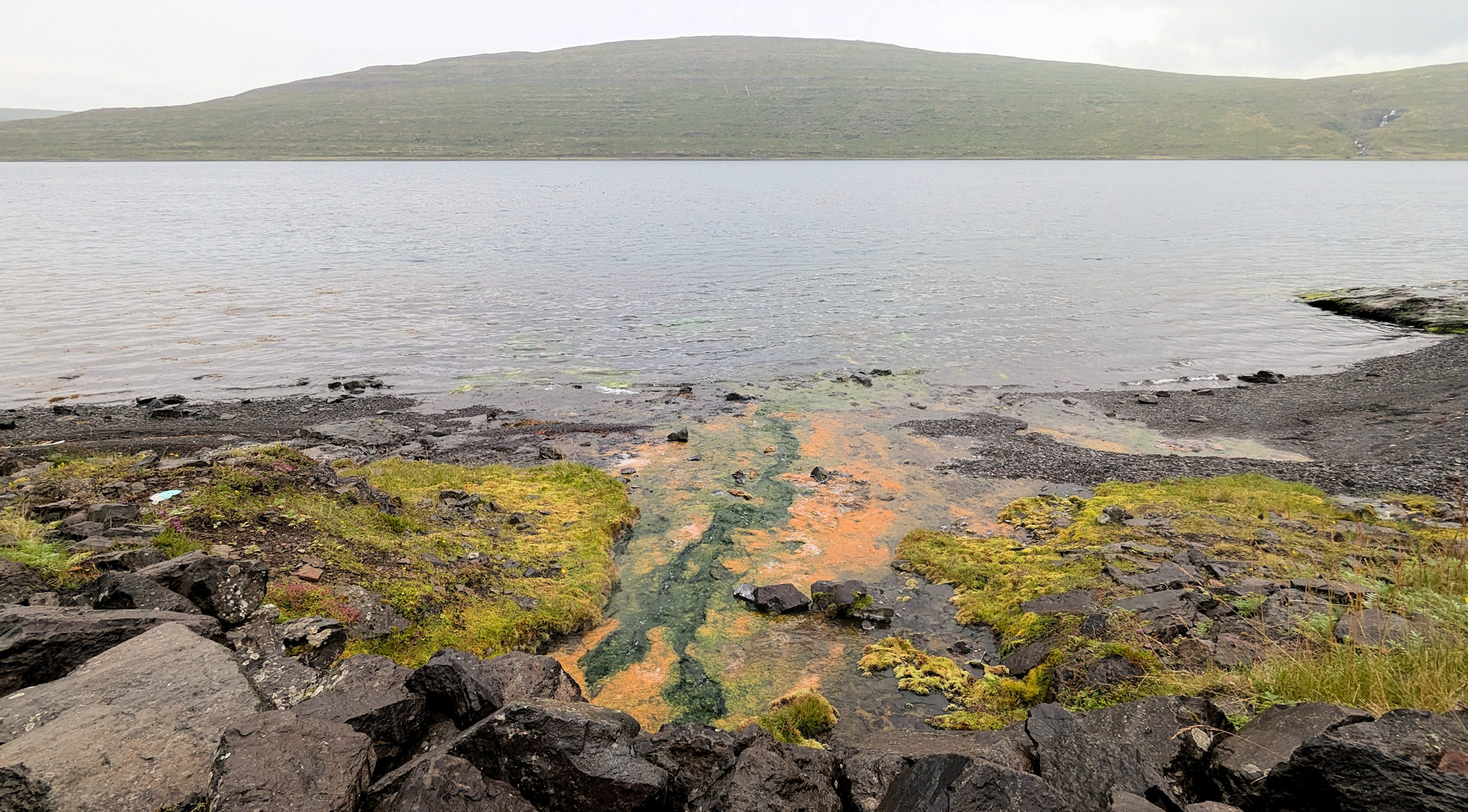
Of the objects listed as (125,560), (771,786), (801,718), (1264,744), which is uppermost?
(1264,744)

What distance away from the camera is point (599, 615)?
14.9 meters

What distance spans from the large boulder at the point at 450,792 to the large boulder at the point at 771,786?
189 centimetres

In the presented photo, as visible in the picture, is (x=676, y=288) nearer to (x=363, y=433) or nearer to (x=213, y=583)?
(x=363, y=433)

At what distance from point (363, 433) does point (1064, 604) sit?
22.8m

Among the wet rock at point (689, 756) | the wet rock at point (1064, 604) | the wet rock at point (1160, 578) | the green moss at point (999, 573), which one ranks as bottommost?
the green moss at point (999, 573)

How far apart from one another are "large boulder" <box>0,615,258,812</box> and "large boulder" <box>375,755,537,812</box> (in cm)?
190

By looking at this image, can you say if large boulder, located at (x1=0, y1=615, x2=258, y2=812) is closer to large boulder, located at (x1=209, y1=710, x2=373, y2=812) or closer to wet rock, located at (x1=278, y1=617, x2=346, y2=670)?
large boulder, located at (x1=209, y1=710, x2=373, y2=812)

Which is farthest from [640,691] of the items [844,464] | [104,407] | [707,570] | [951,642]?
[104,407]

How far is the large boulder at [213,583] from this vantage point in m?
10.5

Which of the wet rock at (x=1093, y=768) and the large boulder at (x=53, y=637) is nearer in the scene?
the wet rock at (x=1093, y=768)

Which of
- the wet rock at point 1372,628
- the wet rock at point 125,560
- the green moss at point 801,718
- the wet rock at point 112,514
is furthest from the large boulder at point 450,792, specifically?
the wet rock at point 112,514

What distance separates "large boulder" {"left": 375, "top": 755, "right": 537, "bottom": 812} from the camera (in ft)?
21.5

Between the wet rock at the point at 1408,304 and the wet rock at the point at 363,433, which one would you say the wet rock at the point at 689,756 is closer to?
the wet rock at the point at 363,433

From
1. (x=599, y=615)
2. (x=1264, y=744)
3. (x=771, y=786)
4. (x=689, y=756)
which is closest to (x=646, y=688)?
(x=599, y=615)
